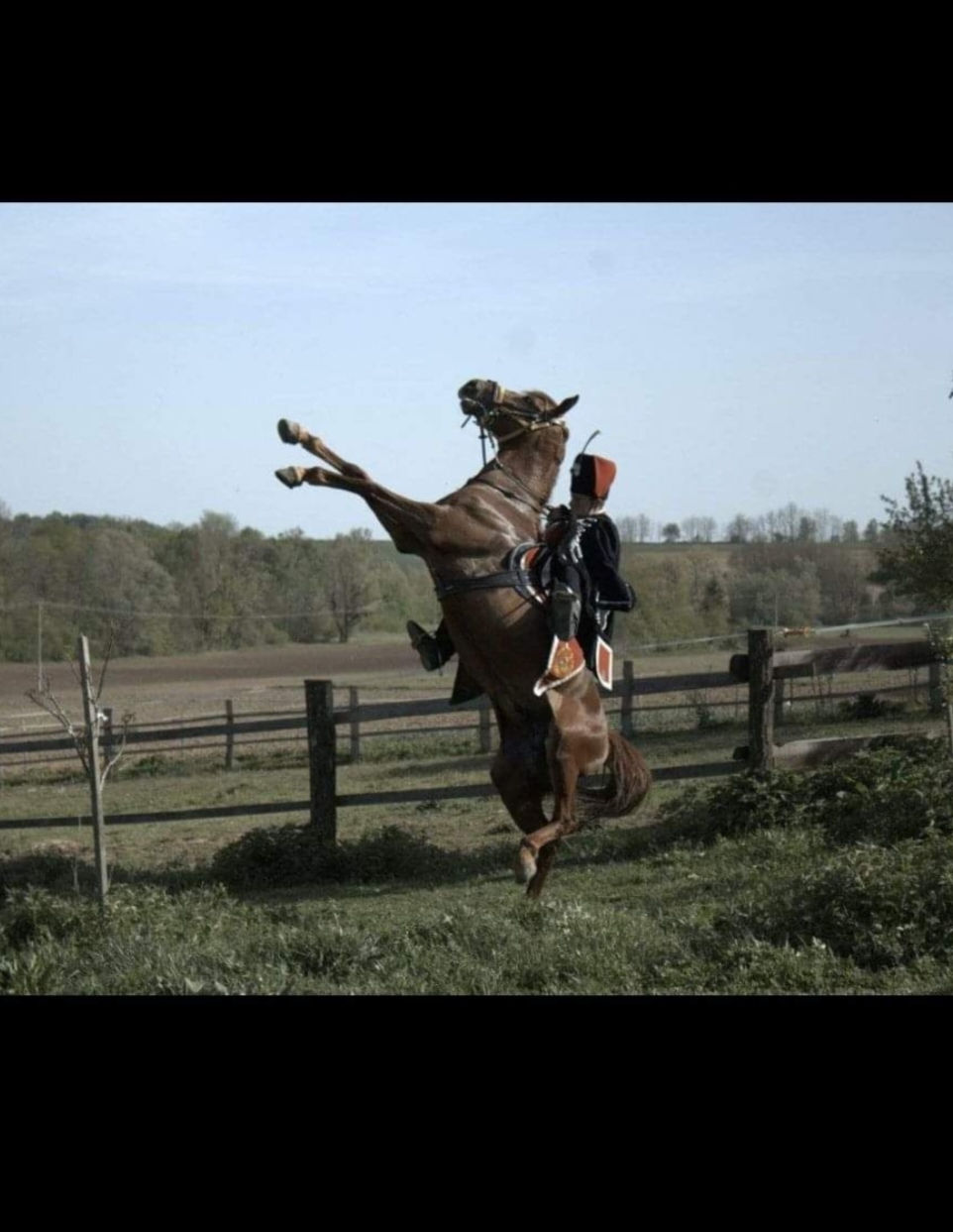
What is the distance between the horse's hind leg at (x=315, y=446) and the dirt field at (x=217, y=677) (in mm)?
11372

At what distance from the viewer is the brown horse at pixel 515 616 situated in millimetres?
7043

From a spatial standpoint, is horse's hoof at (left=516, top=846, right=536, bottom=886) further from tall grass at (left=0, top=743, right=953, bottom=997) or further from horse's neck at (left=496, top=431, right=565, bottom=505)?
horse's neck at (left=496, top=431, right=565, bottom=505)

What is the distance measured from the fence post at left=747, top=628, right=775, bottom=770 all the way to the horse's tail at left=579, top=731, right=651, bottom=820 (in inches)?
130

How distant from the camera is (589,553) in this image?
285 inches

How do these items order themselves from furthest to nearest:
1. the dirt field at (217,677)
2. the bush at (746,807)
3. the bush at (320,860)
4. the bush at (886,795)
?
1. the dirt field at (217,677)
2. the bush at (320,860)
3. the bush at (746,807)
4. the bush at (886,795)

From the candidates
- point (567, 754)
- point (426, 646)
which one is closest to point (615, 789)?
point (567, 754)

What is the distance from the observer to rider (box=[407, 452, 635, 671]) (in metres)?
7.17

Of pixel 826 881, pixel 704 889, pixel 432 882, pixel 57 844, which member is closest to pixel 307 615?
pixel 57 844

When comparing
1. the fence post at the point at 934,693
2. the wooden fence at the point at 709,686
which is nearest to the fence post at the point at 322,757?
the wooden fence at the point at 709,686

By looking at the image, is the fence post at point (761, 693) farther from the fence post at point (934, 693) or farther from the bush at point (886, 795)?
the fence post at point (934, 693)

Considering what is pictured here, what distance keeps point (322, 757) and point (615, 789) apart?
386 centimetres

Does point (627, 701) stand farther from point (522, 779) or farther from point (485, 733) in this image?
point (522, 779)
